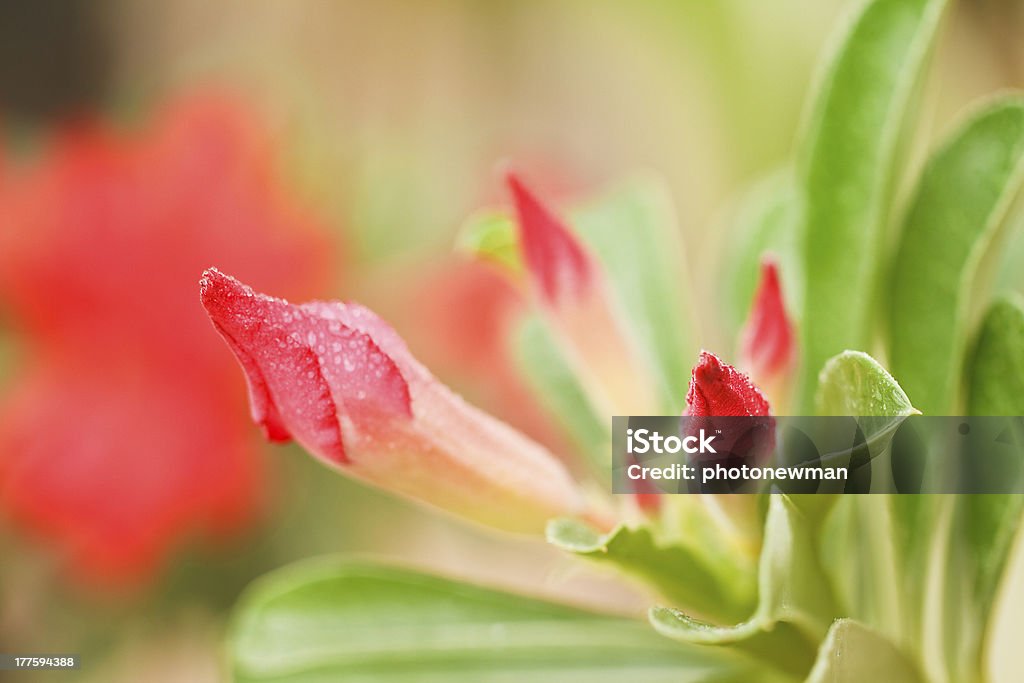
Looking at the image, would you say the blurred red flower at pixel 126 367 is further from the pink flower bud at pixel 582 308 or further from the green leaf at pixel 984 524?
the green leaf at pixel 984 524

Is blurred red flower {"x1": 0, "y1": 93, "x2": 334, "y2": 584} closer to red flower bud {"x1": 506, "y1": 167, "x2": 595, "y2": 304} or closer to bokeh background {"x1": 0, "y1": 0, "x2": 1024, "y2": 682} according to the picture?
bokeh background {"x1": 0, "y1": 0, "x2": 1024, "y2": 682}

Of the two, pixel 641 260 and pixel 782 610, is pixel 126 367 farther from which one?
pixel 782 610

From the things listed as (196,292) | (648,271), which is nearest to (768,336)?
(648,271)

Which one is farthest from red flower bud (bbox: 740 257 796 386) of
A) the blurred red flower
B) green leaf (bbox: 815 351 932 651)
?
the blurred red flower

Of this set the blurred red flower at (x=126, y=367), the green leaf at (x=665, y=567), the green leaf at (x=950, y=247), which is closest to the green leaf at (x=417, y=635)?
the green leaf at (x=665, y=567)

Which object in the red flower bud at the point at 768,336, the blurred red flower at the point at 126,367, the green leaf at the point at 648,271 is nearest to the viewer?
the red flower bud at the point at 768,336

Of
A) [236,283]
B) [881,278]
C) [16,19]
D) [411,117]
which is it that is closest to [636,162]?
[411,117]
